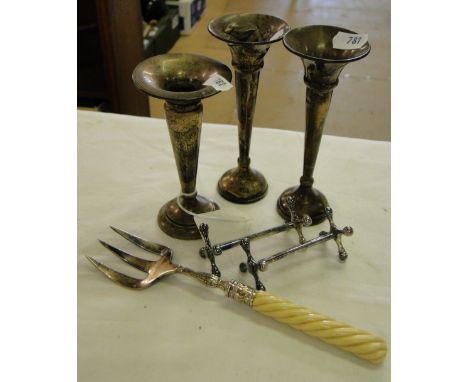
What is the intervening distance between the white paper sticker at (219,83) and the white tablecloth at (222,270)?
26 centimetres

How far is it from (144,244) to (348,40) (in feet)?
1.48

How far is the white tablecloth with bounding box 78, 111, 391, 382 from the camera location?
1.77 ft

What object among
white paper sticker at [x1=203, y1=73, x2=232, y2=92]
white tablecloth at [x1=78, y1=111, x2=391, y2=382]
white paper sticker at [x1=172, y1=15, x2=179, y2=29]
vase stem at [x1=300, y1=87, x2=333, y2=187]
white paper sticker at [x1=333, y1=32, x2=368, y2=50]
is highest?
white paper sticker at [x1=333, y1=32, x2=368, y2=50]

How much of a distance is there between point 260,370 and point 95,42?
49.6 inches

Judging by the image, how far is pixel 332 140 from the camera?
3.20 ft

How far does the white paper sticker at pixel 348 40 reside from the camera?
2.09ft

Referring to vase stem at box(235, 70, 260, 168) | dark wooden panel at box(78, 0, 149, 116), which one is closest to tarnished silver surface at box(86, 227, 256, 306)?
vase stem at box(235, 70, 260, 168)

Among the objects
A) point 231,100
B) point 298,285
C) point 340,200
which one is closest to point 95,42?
point 231,100

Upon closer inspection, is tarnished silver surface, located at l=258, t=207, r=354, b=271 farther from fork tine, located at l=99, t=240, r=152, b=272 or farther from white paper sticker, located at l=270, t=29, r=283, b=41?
white paper sticker, located at l=270, t=29, r=283, b=41

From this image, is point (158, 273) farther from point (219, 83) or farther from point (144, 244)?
point (219, 83)

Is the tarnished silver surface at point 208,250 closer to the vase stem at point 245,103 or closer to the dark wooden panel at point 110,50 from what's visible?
the vase stem at point 245,103

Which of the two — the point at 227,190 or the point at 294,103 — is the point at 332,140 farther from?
the point at 294,103

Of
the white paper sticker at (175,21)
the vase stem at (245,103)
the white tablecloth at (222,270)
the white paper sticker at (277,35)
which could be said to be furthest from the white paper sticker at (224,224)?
the white paper sticker at (175,21)

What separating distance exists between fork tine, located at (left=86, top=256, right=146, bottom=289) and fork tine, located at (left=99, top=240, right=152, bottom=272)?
0.08ft
